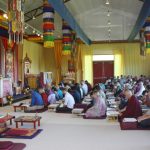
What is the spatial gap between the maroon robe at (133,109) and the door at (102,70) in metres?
15.1

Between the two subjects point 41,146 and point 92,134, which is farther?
point 92,134

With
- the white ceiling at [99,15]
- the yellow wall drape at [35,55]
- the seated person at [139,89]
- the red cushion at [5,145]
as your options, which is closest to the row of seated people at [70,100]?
the seated person at [139,89]

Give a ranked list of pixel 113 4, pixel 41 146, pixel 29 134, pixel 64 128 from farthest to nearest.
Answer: pixel 113 4, pixel 64 128, pixel 29 134, pixel 41 146

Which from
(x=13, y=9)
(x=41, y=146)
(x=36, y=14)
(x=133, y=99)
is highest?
(x=36, y=14)

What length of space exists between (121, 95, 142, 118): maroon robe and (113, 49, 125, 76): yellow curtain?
14474 mm

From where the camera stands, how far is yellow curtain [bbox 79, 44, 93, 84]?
2272cm

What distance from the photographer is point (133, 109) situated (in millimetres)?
7918

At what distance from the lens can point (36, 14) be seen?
49.5 feet

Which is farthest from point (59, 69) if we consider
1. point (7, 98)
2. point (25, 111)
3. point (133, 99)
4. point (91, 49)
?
point (133, 99)

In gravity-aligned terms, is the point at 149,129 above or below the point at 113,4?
below

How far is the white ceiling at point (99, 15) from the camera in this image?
45.9ft

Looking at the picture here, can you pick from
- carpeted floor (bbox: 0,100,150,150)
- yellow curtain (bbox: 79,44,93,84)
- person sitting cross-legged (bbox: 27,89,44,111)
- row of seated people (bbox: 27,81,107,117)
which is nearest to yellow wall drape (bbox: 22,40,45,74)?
yellow curtain (bbox: 79,44,93,84)

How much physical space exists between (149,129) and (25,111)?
15.5 ft

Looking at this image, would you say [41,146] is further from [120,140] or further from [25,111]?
[25,111]
